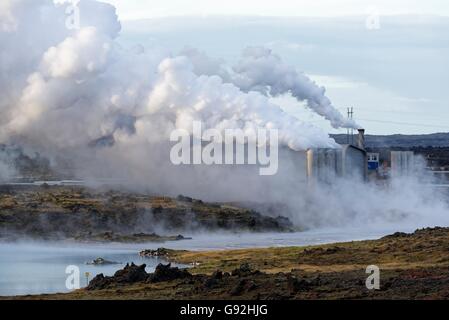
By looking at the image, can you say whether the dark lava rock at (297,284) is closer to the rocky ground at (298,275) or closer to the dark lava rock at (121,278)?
the rocky ground at (298,275)

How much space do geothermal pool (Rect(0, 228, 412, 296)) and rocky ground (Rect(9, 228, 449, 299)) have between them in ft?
14.6

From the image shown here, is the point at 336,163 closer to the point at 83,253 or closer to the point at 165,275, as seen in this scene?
the point at 83,253

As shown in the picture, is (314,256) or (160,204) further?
(160,204)

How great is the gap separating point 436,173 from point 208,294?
132 m

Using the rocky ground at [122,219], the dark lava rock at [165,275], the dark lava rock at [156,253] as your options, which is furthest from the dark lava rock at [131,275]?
the rocky ground at [122,219]

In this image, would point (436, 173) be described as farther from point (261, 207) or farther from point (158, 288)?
point (158, 288)

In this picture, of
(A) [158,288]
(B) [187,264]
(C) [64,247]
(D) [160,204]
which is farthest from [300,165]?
(A) [158,288]

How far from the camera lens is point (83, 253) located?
315 feet

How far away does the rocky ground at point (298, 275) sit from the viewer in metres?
62.2

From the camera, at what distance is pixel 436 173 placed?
190m

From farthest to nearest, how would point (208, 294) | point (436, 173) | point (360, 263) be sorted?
point (436, 173), point (360, 263), point (208, 294)

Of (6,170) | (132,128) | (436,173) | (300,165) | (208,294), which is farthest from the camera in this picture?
(436,173)

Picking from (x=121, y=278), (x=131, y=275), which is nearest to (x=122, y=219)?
(x=131, y=275)

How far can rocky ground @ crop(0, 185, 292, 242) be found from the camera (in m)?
114
